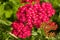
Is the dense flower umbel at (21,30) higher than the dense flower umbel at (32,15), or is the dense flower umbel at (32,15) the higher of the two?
the dense flower umbel at (32,15)

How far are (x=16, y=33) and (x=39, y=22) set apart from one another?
1.14ft

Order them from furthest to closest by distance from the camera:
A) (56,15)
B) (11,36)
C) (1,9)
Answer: (56,15) < (1,9) < (11,36)

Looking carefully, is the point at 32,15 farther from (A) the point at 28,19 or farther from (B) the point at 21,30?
(B) the point at 21,30

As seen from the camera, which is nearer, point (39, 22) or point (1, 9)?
point (39, 22)

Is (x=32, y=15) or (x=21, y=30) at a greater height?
(x=32, y=15)

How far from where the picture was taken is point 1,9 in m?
3.84

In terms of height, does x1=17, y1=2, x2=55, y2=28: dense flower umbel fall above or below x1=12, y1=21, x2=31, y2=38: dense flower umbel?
above

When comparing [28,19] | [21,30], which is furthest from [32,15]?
[21,30]

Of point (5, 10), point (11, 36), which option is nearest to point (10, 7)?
point (5, 10)

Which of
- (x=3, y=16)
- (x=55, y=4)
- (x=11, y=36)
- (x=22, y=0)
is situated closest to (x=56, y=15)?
(x=55, y=4)

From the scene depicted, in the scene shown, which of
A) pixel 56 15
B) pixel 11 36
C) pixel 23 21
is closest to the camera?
pixel 11 36

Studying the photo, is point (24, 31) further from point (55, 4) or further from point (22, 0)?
point (55, 4)

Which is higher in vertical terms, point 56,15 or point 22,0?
point 22,0

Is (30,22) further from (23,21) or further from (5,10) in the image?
(5,10)
